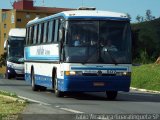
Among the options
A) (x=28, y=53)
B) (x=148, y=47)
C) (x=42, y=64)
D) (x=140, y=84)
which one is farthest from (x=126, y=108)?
(x=148, y=47)

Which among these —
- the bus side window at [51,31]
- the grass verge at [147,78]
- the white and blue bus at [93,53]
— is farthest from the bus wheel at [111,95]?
the grass verge at [147,78]

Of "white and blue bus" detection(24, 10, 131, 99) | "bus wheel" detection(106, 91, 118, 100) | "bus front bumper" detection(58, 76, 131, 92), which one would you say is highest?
"white and blue bus" detection(24, 10, 131, 99)

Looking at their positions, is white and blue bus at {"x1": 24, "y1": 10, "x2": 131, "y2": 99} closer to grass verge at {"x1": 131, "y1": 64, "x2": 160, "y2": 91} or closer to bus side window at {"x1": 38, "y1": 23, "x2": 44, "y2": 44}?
bus side window at {"x1": 38, "y1": 23, "x2": 44, "y2": 44}

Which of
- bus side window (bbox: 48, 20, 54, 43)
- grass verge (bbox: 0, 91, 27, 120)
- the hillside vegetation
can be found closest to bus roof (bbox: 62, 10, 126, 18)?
bus side window (bbox: 48, 20, 54, 43)

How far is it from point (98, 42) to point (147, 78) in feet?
47.7

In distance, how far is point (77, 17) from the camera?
21734mm

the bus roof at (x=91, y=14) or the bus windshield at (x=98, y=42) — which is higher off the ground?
the bus roof at (x=91, y=14)

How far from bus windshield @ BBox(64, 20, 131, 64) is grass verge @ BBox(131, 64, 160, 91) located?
430 inches

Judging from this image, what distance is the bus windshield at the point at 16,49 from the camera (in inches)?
1762

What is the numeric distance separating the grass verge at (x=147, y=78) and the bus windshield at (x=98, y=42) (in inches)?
430

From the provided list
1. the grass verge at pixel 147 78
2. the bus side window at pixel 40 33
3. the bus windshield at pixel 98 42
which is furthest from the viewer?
the grass verge at pixel 147 78

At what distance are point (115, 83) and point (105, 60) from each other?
933 mm

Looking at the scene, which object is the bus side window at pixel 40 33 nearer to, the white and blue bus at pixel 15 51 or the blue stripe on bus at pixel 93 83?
the blue stripe on bus at pixel 93 83

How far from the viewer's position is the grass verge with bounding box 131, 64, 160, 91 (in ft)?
110
